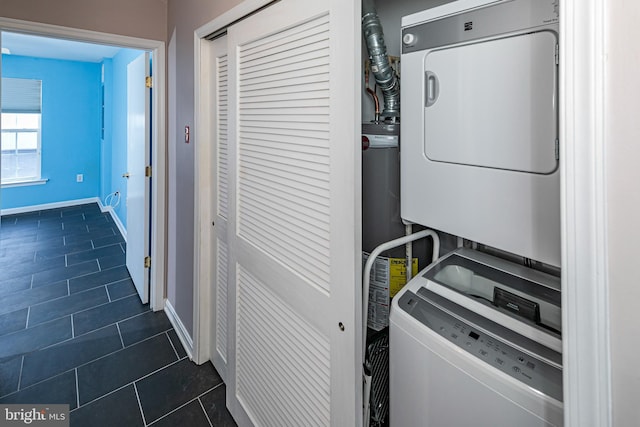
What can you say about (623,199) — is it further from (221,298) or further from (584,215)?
(221,298)

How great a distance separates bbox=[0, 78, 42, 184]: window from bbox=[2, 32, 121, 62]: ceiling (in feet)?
1.68

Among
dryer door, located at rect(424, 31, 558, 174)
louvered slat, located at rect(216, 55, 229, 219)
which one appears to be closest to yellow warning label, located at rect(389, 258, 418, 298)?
dryer door, located at rect(424, 31, 558, 174)

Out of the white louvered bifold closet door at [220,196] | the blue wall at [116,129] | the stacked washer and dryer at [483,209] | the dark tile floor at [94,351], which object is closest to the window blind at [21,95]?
the blue wall at [116,129]

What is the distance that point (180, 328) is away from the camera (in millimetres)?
2393

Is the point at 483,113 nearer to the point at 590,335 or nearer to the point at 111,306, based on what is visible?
the point at 590,335

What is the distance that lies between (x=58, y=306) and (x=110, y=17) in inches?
87.1

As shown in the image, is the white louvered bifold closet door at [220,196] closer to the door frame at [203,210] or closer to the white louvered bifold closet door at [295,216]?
the door frame at [203,210]

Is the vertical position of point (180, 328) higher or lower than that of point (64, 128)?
lower

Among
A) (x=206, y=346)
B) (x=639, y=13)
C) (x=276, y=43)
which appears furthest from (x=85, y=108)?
(x=639, y=13)

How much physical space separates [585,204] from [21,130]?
7.16m

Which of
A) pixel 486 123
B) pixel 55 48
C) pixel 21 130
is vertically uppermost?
pixel 55 48

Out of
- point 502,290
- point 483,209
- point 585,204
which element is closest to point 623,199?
point 585,204

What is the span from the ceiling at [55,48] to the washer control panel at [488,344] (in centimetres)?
482

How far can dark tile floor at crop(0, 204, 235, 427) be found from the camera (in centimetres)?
179
